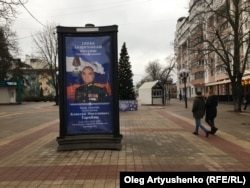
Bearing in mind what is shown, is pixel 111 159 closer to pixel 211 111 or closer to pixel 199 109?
pixel 199 109

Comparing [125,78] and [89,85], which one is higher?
[125,78]

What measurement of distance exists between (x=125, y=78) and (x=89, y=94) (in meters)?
28.0

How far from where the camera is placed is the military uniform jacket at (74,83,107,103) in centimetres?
1154

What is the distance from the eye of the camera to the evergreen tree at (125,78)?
38812mm

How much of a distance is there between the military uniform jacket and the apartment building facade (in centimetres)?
580

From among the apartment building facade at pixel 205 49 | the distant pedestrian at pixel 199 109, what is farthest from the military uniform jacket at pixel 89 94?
the apartment building facade at pixel 205 49

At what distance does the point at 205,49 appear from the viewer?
32000mm

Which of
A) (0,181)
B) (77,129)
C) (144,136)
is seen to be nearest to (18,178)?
(0,181)

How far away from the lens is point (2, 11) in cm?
1972

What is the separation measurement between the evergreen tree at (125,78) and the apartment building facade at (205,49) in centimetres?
516

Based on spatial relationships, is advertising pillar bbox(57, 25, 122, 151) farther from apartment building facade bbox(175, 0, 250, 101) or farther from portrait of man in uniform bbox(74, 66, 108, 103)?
apartment building facade bbox(175, 0, 250, 101)

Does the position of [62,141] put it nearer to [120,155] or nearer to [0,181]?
[120,155]

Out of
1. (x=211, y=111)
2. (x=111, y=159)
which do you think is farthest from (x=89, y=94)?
(x=211, y=111)

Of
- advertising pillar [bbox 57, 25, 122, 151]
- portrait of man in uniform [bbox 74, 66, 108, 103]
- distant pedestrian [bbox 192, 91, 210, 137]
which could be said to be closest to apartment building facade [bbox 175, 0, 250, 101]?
distant pedestrian [bbox 192, 91, 210, 137]
